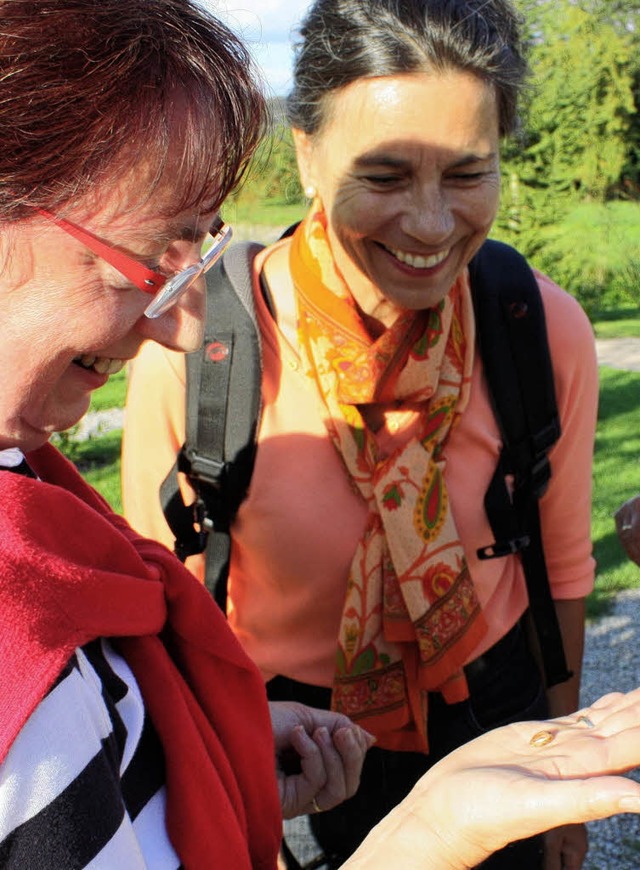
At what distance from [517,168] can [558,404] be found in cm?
784

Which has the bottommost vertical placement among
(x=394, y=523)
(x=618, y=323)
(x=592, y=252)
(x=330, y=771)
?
(x=618, y=323)

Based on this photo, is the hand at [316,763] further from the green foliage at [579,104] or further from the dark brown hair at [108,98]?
the green foliage at [579,104]

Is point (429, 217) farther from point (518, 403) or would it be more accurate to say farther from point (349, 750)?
point (349, 750)

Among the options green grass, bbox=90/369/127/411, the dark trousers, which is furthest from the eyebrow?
green grass, bbox=90/369/127/411

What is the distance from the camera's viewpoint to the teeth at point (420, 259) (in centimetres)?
225

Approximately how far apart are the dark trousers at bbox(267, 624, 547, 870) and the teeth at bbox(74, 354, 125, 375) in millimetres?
1217

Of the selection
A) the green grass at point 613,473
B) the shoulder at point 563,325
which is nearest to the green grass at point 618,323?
the green grass at point 613,473

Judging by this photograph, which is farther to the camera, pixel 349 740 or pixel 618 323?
pixel 618 323

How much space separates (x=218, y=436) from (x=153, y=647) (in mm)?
860

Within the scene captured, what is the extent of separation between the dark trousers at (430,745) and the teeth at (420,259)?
3.13ft

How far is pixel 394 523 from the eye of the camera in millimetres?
2199

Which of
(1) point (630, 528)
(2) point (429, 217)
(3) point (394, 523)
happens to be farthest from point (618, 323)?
(3) point (394, 523)

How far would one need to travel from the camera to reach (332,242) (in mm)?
2355

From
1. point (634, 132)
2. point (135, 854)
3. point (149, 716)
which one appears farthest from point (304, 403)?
point (634, 132)
